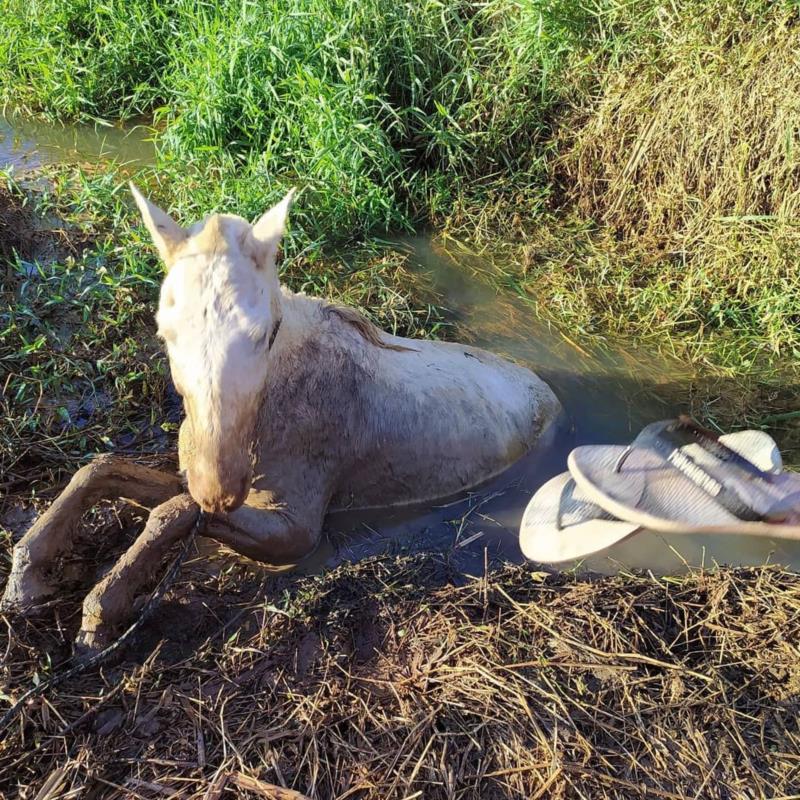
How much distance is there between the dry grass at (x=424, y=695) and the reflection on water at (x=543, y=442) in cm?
47

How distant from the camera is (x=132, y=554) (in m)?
3.53

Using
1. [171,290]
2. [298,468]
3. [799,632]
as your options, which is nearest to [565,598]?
[799,632]

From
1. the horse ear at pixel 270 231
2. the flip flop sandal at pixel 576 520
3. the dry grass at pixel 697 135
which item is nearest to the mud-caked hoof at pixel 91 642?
the horse ear at pixel 270 231

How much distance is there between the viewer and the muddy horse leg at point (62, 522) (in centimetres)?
352

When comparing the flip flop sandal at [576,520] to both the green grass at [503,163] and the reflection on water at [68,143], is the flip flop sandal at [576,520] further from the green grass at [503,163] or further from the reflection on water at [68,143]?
the reflection on water at [68,143]

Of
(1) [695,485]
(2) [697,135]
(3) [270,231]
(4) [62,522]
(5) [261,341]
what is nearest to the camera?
(5) [261,341]

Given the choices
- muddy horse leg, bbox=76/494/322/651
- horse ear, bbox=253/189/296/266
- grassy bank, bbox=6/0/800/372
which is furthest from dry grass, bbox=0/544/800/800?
grassy bank, bbox=6/0/800/372

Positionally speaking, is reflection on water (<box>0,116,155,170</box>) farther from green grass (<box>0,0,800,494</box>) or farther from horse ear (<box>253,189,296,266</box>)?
horse ear (<box>253,189,296,266</box>)

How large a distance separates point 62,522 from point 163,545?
0.53 m

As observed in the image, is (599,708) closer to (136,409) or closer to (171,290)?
(171,290)

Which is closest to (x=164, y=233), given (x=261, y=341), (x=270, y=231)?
(x=270, y=231)

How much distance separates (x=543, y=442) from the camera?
5500mm

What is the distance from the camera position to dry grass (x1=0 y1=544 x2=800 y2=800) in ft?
10.2

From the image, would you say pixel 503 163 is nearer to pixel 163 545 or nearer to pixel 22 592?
pixel 163 545
